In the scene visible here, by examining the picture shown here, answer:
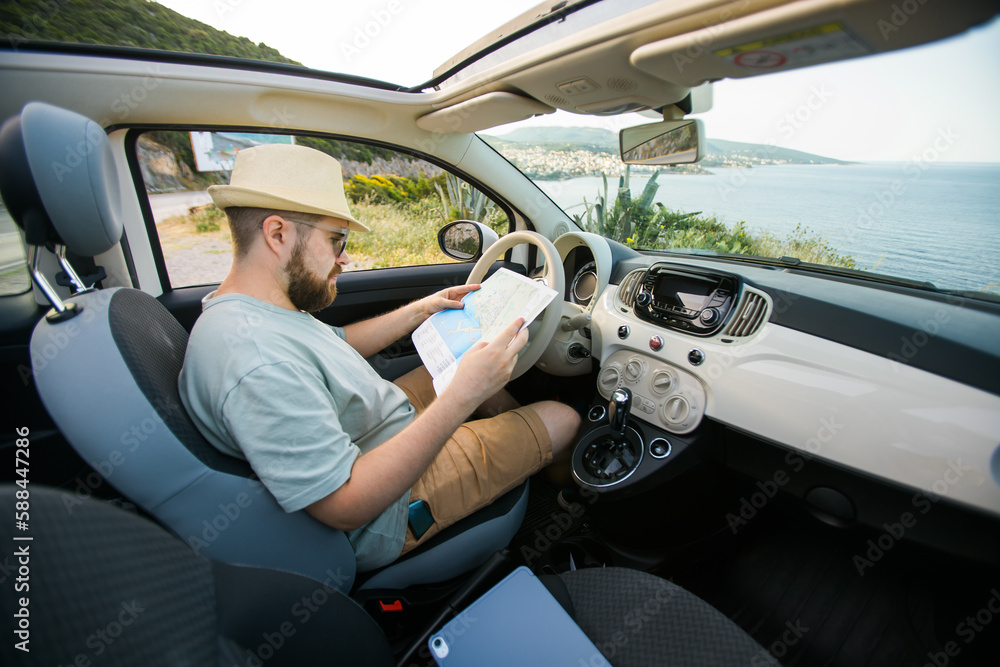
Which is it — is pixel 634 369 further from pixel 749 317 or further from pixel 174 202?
pixel 174 202

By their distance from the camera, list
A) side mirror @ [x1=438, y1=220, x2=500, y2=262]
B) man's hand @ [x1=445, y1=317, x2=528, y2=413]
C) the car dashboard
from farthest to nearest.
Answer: side mirror @ [x1=438, y1=220, x2=500, y2=262]
man's hand @ [x1=445, y1=317, x2=528, y2=413]
the car dashboard

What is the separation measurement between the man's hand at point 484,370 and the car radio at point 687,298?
0.71 meters

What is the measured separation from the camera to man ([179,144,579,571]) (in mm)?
993

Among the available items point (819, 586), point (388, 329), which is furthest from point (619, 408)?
point (388, 329)

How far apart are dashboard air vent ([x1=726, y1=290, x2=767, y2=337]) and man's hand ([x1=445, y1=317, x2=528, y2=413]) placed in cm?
79

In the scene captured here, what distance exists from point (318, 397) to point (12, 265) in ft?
5.53

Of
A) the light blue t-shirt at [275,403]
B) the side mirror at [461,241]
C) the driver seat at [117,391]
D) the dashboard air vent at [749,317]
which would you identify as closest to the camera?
the driver seat at [117,391]

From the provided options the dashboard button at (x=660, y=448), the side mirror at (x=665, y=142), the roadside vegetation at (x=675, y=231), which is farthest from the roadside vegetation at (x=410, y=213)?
A: the dashboard button at (x=660, y=448)

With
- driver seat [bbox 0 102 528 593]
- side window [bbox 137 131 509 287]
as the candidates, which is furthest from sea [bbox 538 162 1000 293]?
driver seat [bbox 0 102 528 593]

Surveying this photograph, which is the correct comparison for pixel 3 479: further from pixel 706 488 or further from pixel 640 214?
pixel 640 214

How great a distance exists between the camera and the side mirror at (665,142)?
1.66m

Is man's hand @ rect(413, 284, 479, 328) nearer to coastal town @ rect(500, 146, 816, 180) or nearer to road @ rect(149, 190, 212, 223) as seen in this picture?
coastal town @ rect(500, 146, 816, 180)

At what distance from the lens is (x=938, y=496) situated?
1.10 m

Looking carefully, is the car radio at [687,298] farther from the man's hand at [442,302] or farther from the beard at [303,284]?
the beard at [303,284]
